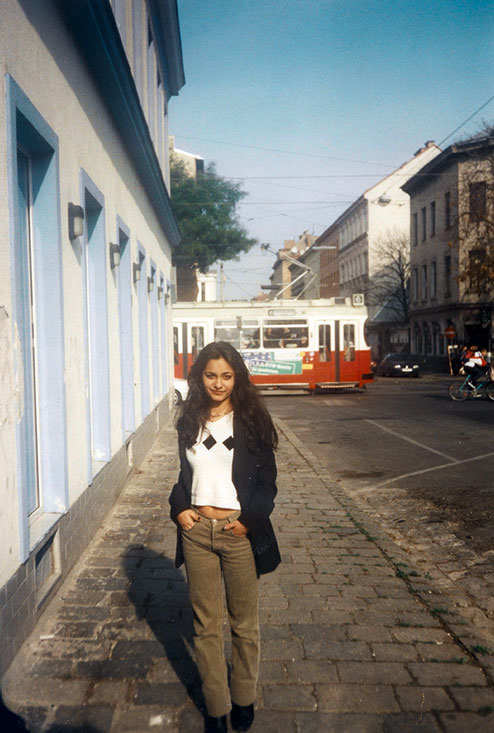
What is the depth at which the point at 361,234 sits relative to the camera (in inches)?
2618

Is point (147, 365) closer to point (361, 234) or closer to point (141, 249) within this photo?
point (141, 249)

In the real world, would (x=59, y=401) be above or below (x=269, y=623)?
above

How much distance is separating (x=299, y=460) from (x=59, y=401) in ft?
21.0

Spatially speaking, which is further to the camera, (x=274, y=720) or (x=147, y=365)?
(x=147, y=365)

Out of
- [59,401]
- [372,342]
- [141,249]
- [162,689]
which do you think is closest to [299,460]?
[141,249]

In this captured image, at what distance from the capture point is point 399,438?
14172mm

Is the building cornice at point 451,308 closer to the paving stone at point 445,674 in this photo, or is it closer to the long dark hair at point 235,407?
the paving stone at point 445,674

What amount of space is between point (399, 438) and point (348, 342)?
13.2m

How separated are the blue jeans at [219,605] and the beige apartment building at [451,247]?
32964 mm

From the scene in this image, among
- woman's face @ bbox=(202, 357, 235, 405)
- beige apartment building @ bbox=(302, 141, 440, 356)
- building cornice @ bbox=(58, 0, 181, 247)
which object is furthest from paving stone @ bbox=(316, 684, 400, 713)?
beige apartment building @ bbox=(302, 141, 440, 356)

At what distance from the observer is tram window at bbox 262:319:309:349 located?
88.6 ft

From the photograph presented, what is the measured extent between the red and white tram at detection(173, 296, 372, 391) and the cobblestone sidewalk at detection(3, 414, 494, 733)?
2081 centimetres

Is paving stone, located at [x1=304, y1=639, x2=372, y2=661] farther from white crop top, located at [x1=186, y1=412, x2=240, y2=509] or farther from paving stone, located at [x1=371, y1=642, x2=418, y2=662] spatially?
white crop top, located at [x1=186, y1=412, x2=240, y2=509]

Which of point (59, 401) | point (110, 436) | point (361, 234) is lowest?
point (110, 436)
